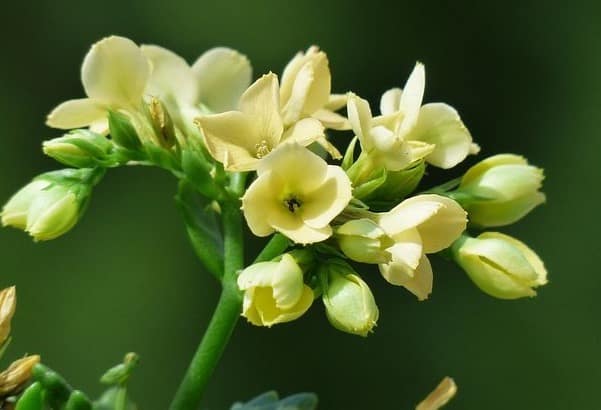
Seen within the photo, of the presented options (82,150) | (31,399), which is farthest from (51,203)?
(31,399)

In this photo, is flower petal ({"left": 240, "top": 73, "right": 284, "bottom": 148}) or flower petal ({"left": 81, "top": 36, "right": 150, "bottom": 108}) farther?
flower petal ({"left": 81, "top": 36, "right": 150, "bottom": 108})

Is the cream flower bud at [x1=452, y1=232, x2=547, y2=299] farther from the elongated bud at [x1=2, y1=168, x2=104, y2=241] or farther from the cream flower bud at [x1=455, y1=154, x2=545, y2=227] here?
the elongated bud at [x1=2, y1=168, x2=104, y2=241]

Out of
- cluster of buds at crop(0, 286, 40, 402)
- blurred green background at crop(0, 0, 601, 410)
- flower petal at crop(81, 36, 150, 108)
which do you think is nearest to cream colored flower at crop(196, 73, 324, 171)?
flower petal at crop(81, 36, 150, 108)

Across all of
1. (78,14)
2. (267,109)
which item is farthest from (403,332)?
(267,109)

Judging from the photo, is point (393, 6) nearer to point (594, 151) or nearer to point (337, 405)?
point (594, 151)

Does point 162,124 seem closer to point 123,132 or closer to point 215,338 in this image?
point 123,132
